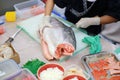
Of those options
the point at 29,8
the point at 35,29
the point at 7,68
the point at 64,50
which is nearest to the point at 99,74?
the point at 64,50

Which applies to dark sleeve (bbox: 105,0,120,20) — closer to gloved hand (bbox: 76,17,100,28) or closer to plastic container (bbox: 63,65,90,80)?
gloved hand (bbox: 76,17,100,28)

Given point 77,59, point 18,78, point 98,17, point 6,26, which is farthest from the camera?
point 6,26

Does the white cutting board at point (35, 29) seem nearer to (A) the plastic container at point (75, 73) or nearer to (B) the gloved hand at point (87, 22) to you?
(B) the gloved hand at point (87, 22)

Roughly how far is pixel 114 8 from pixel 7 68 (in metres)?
0.68

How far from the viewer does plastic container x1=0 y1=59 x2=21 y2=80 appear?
94 cm

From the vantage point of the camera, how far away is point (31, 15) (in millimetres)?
1594

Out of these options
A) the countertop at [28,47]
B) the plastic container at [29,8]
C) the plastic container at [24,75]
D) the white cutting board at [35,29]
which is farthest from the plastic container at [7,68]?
the plastic container at [29,8]

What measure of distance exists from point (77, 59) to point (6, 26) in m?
0.56

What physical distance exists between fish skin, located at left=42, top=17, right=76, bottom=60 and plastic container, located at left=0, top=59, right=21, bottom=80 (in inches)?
9.4

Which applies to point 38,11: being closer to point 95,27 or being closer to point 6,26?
point 6,26

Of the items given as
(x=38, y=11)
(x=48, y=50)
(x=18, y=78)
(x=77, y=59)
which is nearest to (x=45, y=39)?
(x=48, y=50)

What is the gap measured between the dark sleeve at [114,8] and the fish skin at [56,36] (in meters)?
0.25

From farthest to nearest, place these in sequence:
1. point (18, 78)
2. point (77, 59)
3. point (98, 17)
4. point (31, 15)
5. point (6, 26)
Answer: point (31, 15) → point (6, 26) → point (98, 17) → point (77, 59) → point (18, 78)

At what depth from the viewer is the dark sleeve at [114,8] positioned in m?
1.25
